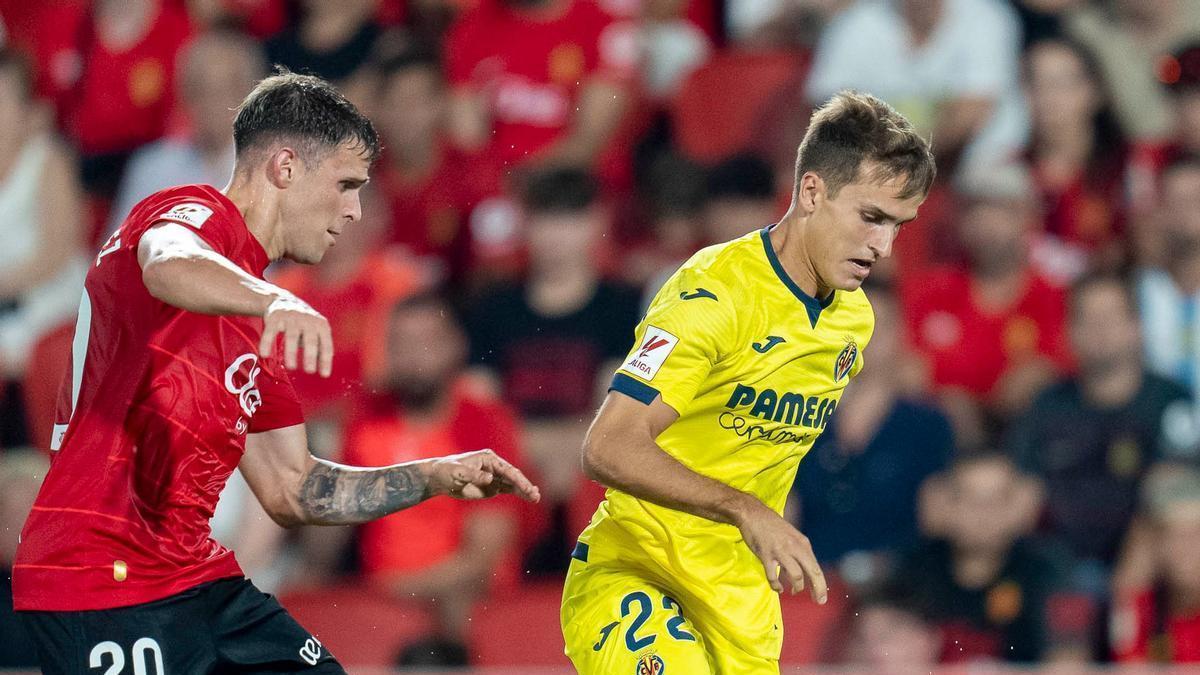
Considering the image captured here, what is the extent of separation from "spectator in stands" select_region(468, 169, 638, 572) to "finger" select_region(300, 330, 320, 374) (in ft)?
15.6

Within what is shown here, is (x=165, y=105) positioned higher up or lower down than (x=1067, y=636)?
higher up

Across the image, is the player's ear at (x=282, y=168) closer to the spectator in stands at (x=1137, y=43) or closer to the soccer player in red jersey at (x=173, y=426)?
the soccer player in red jersey at (x=173, y=426)

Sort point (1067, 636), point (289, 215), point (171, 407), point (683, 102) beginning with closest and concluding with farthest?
point (171, 407) → point (289, 215) → point (1067, 636) → point (683, 102)

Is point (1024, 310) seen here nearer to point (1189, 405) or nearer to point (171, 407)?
point (1189, 405)

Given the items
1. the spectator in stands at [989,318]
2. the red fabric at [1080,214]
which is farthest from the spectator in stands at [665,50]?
the red fabric at [1080,214]

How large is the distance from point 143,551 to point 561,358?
442cm

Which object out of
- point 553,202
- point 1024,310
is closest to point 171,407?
point 553,202

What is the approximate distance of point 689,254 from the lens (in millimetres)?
8078

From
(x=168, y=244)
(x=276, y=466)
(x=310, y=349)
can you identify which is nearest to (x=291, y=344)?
(x=310, y=349)

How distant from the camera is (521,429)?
7.90 m

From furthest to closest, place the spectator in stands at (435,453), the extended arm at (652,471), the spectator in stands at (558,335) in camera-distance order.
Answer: the spectator in stands at (558,335) → the spectator in stands at (435,453) → the extended arm at (652,471)

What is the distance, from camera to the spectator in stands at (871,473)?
7.42 meters

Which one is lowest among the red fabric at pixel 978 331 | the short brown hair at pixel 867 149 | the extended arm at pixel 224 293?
the red fabric at pixel 978 331

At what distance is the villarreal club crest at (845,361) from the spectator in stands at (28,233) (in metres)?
5.49
